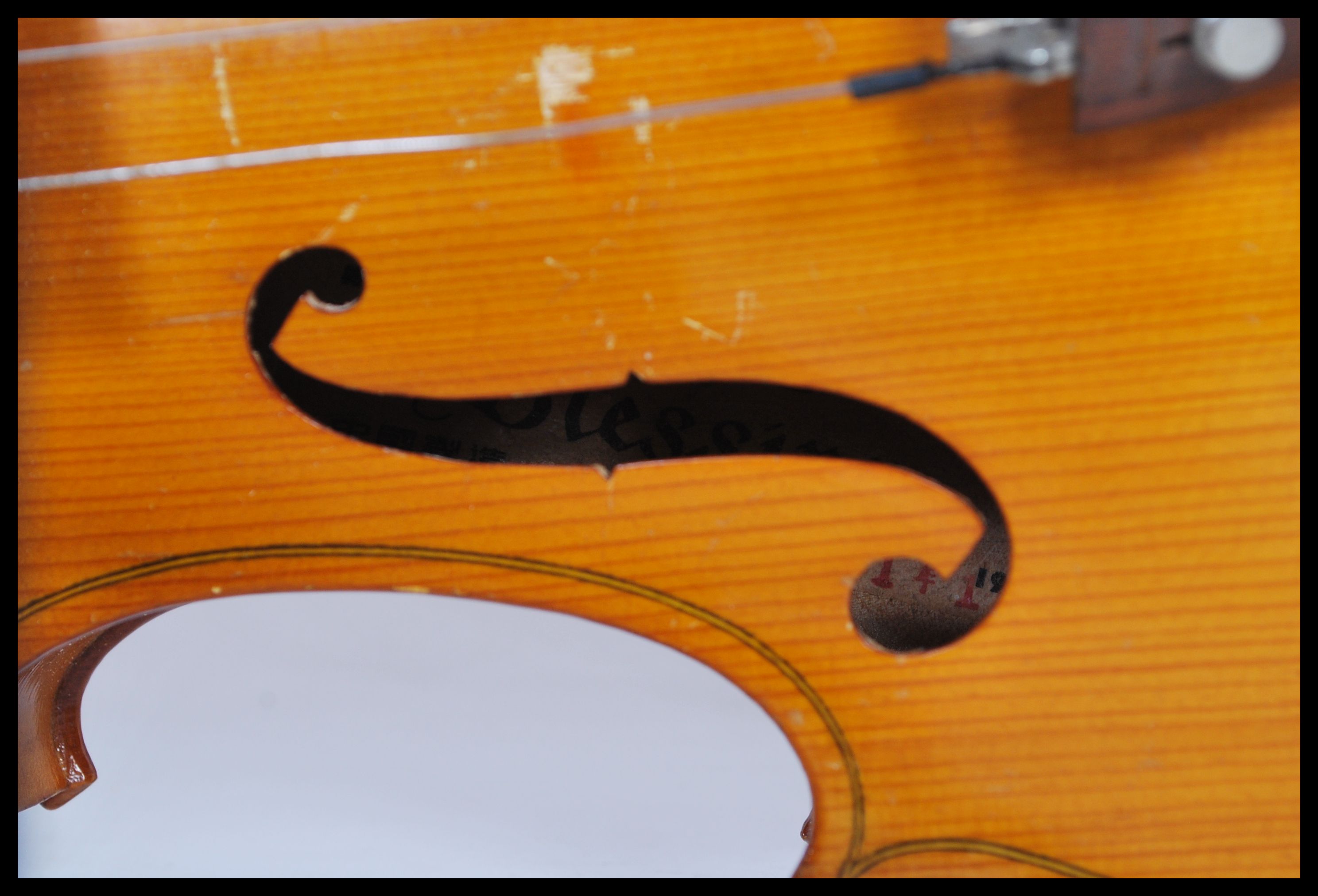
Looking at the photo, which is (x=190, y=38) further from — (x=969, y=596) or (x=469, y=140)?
(x=969, y=596)

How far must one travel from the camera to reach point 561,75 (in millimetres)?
726

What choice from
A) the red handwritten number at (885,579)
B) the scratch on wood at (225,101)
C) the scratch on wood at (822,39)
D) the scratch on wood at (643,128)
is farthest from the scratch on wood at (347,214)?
the red handwritten number at (885,579)

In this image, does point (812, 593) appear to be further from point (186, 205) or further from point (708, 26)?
point (186, 205)

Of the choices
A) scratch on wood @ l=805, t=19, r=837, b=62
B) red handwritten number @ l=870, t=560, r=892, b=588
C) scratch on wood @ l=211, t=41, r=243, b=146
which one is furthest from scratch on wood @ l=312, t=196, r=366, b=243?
red handwritten number @ l=870, t=560, r=892, b=588

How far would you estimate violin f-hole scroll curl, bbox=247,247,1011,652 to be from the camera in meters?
0.74

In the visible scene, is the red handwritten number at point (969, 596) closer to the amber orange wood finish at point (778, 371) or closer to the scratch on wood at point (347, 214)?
the amber orange wood finish at point (778, 371)

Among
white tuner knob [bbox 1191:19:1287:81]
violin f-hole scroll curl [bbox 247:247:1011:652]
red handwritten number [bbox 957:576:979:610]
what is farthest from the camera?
red handwritten number [bbox 957:576:979:610]

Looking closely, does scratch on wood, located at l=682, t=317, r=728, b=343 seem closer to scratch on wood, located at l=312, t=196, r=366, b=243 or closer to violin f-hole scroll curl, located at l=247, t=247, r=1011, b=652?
violin f-hole scroll curl, located at l=247, t=247, r=1011, b=652

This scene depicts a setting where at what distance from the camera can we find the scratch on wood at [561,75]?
0.72 meters

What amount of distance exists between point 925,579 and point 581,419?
0.42m

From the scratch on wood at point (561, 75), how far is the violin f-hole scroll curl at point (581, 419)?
21 cm

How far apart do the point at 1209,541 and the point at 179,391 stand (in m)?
0.85

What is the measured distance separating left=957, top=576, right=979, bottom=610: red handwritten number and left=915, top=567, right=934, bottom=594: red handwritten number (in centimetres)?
3

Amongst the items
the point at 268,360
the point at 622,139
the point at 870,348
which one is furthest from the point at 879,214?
the point at 268,360
